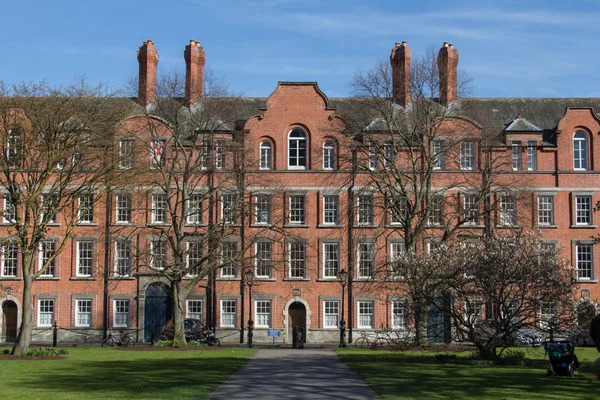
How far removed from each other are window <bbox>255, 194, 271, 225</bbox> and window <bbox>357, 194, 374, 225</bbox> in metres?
5.19

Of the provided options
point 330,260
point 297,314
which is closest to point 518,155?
point 330,260

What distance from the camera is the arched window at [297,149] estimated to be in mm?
51531

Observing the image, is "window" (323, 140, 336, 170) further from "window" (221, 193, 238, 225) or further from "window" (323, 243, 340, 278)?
"window" (221, 193, 238, 225)

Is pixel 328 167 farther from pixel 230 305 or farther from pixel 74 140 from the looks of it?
pixel 74 140

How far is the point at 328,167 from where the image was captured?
51.5 metres

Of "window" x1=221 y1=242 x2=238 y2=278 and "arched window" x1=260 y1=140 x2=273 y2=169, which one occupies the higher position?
"arched window" x1=260 y1=140 x2=273 y2=169

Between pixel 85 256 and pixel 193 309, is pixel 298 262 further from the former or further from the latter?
pixel 85 256

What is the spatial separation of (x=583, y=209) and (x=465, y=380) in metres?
31.1

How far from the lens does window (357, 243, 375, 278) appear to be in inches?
1957

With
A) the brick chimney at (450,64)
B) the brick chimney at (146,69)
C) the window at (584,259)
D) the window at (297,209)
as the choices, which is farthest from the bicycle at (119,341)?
the window at (584,259)

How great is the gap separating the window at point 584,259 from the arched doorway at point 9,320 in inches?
1341

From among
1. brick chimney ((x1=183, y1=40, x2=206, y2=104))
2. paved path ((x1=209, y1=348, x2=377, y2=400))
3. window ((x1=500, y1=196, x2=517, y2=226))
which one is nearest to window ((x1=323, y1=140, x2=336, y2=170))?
brick chimney ((x1=183, y1=40, x2=206, y2=104))

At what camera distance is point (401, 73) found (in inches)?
1987

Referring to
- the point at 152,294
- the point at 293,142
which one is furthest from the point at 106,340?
the point at 293,142
